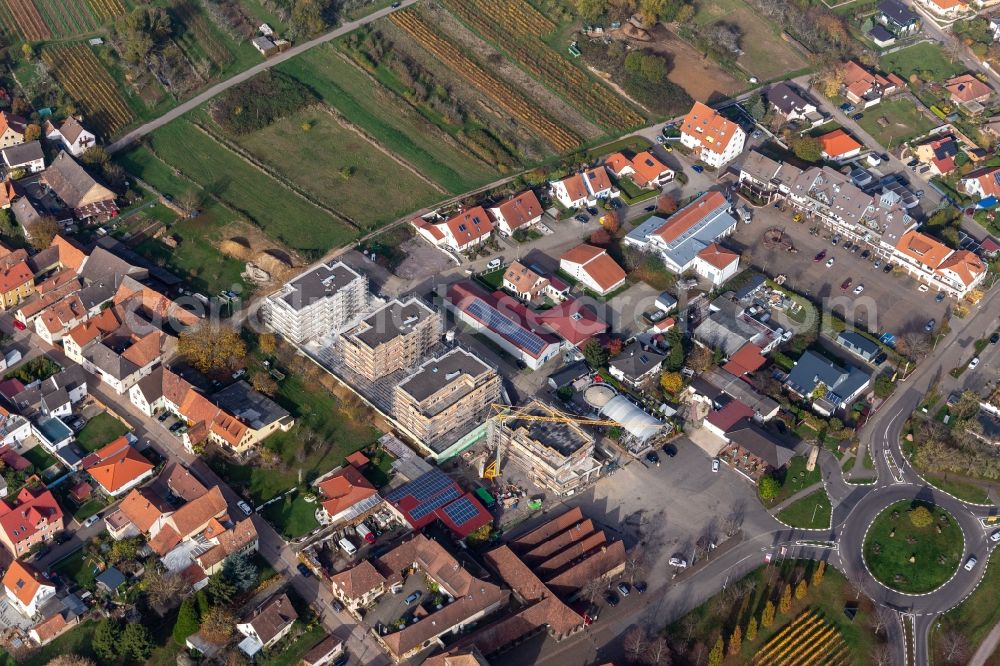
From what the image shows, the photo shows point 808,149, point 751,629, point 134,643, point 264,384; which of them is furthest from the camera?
point 808,149

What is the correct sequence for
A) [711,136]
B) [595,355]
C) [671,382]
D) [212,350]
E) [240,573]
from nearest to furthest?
Result: [240,573]
[671,382]
[212,350]
[595,355]
[711,136]

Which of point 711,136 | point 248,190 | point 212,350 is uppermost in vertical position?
point 711,136

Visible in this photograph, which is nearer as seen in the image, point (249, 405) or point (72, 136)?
point (249, 405)

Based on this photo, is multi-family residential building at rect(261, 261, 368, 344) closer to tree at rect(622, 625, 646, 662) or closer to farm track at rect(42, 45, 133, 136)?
farm track at rect(42, 45, 133, 136)

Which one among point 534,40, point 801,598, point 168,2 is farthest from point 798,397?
point 168,2

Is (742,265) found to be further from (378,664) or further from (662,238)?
(378,664)

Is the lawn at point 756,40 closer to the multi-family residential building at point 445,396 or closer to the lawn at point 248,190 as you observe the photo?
the lawn at point 248,190

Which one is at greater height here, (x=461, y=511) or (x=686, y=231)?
(x=686, y=231)

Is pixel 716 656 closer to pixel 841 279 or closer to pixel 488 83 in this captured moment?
pixel 841 279

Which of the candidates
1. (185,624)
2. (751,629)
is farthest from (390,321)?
(751,629)
